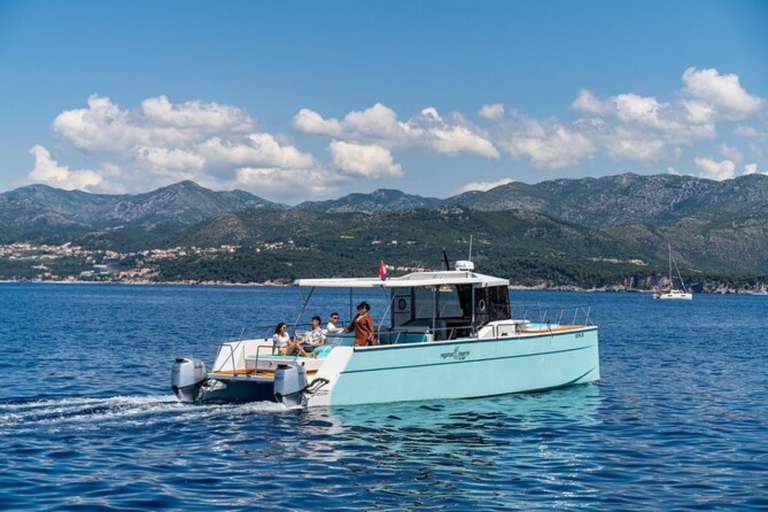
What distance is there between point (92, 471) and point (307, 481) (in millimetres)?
3320

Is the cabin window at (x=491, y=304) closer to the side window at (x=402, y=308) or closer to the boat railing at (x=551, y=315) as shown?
the boat railing at (x=551, y=315)

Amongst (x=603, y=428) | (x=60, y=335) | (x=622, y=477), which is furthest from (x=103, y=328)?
(x=622, y=477)

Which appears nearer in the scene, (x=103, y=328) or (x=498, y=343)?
(x=498, y=343)

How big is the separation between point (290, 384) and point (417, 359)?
129 inches

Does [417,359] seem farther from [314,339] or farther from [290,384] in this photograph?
[290,384]

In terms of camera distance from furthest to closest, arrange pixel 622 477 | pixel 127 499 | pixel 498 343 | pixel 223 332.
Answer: pixel 223 332 < pixel 498 343 < pixel 622 477 < pixel 127 499

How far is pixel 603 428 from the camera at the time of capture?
18766 mm

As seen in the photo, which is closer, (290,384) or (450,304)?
(290,384)

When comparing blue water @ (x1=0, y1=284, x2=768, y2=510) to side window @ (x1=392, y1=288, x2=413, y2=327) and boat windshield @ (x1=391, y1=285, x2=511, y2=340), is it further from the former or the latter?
side window @ (x1=392, y1=288, x2=413, y2=327)

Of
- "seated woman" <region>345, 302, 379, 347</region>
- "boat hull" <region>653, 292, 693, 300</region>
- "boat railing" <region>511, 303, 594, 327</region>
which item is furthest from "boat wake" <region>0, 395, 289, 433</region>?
"boat hull" <region>653, 292, 693, 300</region>

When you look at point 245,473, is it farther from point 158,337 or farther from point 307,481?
point 158,337

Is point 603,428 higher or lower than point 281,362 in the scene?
lower

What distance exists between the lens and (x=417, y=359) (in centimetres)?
2000

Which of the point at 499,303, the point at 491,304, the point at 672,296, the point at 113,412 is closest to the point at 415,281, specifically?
the point at 491,304
